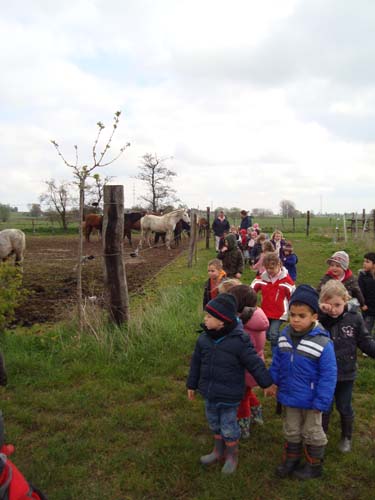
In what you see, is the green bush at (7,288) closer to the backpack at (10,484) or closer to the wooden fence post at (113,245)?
the wooden fence post at (113,245)

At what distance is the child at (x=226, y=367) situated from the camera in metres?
2.72

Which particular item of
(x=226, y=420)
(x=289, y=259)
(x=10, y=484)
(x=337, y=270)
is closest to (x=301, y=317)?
(x=226, y=420)

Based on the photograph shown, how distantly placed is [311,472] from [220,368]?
3.09 feet

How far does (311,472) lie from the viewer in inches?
107

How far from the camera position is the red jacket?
4.52m

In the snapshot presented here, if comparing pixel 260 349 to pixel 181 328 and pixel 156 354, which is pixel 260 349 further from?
pixel 181 328

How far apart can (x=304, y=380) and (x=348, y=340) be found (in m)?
0.63

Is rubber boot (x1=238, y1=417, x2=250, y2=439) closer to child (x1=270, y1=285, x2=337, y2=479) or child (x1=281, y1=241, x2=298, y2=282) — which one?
child (x1=270, y1=285, x2=337, y2=479)

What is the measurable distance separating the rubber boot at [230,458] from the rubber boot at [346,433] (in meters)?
0.88

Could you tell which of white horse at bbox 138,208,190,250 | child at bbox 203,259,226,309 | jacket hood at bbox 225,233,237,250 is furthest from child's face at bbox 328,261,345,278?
white horse at bbox 138,208,190,250

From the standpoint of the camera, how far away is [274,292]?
459 centimetres

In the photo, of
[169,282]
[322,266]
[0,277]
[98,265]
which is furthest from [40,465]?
[322,266]

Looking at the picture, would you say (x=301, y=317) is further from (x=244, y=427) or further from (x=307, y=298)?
(x=244, y=427)

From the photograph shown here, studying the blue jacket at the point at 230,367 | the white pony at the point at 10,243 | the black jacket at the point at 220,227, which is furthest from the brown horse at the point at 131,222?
the blue jacket at the point at 230,367
